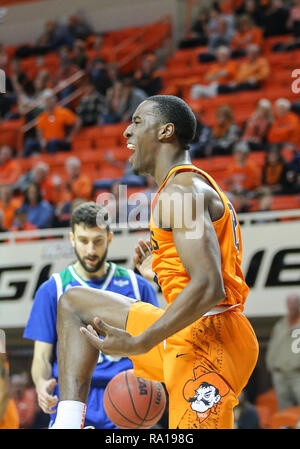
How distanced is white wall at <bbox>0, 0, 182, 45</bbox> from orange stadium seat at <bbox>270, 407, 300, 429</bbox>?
9.01m

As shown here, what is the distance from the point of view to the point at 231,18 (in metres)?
12.1

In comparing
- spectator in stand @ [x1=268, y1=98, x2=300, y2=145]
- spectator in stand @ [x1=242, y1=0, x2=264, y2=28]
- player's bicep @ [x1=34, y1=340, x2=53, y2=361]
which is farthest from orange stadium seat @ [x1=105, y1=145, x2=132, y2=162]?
player's bicep @ [x1=34, y1=340, x2=53, y2=361]

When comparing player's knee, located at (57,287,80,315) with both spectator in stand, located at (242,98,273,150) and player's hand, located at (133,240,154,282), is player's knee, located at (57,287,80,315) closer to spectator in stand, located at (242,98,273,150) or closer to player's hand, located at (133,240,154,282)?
player's hand, located at (133,240,154,282)

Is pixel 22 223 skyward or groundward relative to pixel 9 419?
skyward

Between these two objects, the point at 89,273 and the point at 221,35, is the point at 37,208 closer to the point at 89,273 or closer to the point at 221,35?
the point at 221,35

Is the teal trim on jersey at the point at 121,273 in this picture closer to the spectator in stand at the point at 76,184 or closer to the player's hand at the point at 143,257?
the player's hand at the point at 143,257

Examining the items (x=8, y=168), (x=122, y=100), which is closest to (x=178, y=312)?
(x=8, y=168)

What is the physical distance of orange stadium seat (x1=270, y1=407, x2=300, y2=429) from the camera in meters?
7.01

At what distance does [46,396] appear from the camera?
391 cm

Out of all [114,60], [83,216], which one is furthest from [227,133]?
[83,216]

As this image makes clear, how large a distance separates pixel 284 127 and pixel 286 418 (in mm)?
4057

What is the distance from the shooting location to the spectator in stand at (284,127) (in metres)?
9.41

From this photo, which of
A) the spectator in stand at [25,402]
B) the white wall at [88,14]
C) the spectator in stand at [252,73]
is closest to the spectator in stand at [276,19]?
the spectator in stand at [252,73]
